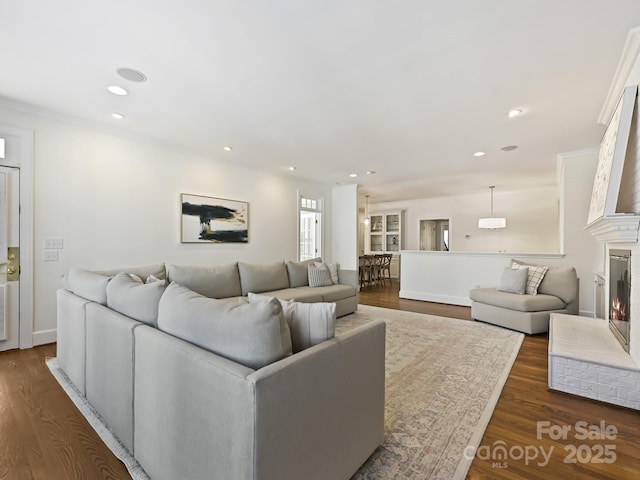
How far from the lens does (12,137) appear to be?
313 cm

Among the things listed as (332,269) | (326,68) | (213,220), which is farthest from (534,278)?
(213,220)

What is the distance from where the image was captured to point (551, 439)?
178cm

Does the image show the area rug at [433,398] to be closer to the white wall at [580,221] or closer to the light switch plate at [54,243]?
the light switch plate at [54,243]

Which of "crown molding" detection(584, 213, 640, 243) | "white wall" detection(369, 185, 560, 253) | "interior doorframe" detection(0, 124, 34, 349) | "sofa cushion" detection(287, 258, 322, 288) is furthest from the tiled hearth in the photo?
"white wall" detection(369, 185, 560, 253)

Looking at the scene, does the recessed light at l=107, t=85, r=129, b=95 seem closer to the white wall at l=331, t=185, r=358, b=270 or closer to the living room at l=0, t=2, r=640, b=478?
the living room at l=0, t=2, r=640, b=478

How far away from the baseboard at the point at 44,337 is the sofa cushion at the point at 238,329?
10.2 ft

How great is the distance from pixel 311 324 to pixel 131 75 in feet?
8.58

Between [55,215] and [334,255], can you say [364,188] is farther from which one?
[55,215]

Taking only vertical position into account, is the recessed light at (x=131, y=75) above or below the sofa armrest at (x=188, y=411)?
above

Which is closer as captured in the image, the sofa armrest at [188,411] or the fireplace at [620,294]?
the sofa armrest at [188,411]

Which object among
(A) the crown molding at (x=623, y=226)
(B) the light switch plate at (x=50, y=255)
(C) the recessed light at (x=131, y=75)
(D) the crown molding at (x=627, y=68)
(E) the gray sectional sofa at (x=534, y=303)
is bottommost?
(E) the gray sectional sofa at (x=534, y=303)

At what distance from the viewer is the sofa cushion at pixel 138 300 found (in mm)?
1632

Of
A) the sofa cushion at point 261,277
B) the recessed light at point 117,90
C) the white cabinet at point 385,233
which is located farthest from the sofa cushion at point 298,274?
the white cabinet at point 385,233

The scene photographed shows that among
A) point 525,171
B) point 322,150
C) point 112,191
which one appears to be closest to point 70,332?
point 112,191
